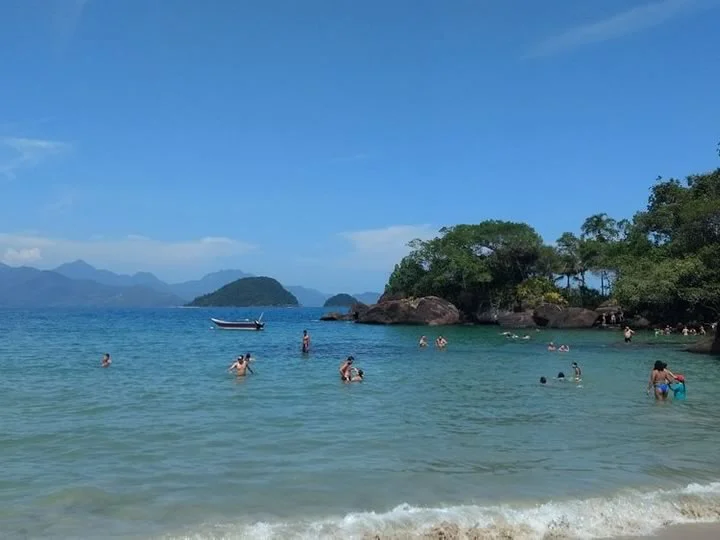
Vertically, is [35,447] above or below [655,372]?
below

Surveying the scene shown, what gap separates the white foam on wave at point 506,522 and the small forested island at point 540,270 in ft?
148

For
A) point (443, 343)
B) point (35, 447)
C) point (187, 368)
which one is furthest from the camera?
point (443, 343)

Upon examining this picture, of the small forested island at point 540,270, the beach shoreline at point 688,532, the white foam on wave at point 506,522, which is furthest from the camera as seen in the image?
the small forested island at point 540,270

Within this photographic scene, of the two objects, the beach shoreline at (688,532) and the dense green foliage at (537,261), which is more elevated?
the dense green foliage at (537,261)

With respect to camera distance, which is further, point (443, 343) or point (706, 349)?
point (443, 343)

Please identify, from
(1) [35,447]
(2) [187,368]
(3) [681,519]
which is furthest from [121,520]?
(2) [187,368]

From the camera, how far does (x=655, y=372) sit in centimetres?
2030

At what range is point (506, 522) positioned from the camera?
29.6ft

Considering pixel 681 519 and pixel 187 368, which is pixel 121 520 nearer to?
pixel 681 519

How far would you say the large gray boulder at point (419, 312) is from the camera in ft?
261

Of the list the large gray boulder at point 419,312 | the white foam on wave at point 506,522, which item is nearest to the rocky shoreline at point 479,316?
the large gray boulder at point 419,312

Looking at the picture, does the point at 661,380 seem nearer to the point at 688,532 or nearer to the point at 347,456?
the point at 347,456

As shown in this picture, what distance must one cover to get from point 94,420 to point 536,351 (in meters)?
29.5

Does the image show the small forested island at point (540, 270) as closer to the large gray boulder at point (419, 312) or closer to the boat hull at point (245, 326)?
the large gray boulder at point (419, 312)
